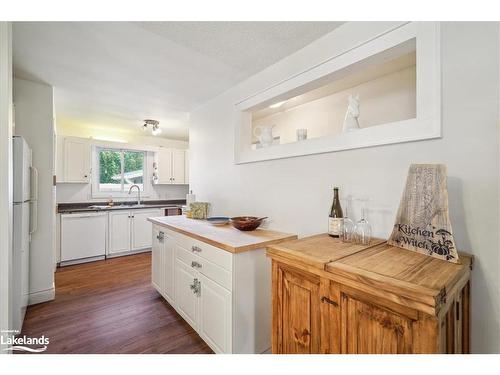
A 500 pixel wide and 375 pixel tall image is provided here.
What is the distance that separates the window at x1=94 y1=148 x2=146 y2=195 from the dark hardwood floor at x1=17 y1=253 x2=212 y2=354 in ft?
6.27

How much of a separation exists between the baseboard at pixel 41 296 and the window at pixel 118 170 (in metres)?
2.31

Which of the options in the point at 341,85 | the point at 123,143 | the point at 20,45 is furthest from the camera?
the point at 123,143

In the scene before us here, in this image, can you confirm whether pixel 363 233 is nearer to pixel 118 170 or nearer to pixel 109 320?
pixel 109 320

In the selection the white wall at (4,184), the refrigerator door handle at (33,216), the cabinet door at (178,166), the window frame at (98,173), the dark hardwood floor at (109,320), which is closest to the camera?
the white wall at (4,184)

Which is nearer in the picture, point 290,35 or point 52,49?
point 290,35

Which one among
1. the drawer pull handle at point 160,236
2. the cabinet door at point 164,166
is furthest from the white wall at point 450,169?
the cabinet door at point 164,166

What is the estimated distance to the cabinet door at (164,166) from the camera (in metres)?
4.86

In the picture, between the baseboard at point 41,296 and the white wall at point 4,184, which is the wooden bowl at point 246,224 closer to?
the white wall at point 4,184

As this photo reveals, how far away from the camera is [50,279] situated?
97.2 inches

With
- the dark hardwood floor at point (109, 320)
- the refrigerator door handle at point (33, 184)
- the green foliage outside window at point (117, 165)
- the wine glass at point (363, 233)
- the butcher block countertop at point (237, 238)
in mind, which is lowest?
the dark hardwood floor at point (109, 320)

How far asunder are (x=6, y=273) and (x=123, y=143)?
3786 millimetres

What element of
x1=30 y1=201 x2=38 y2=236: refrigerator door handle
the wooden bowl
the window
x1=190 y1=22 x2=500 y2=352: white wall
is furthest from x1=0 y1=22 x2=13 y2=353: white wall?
the window
